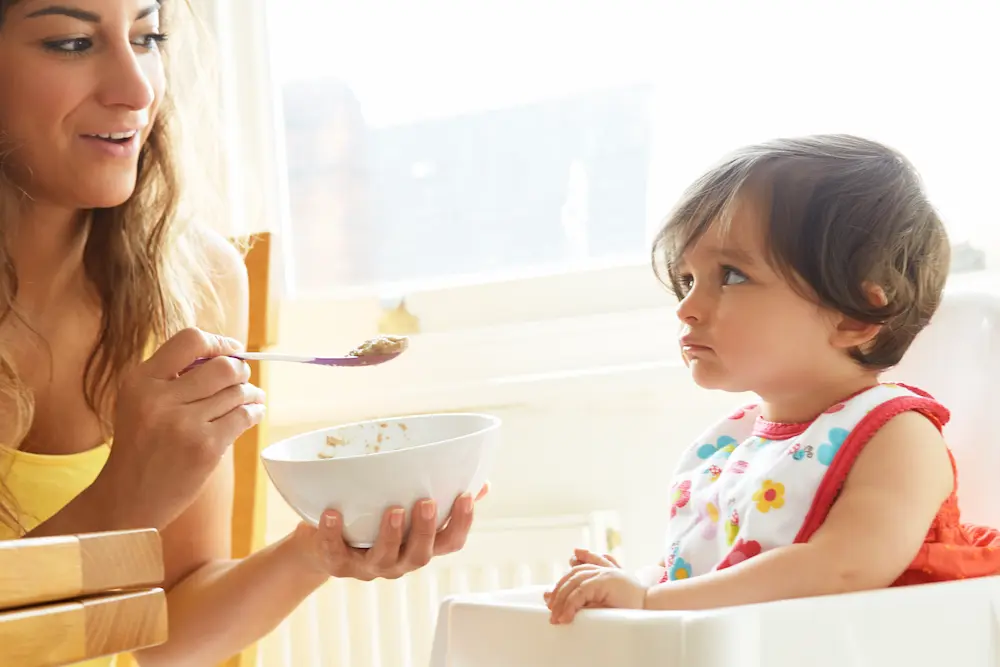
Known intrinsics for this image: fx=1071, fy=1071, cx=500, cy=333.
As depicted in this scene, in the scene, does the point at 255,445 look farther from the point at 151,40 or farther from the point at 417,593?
the point at 151,40

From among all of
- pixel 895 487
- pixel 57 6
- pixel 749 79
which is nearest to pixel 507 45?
pixel 749 79

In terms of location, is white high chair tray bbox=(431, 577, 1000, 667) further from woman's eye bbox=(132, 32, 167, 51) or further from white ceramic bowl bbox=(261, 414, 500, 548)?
woman's eye bbox=(132, 32, 167, 51)

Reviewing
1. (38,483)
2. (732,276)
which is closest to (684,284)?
(732,276)

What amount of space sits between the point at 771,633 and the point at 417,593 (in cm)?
102

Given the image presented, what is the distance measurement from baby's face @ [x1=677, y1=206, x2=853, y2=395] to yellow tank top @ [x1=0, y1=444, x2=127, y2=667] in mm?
625

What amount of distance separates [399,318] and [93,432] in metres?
0.72

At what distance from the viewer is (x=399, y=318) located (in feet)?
6.04

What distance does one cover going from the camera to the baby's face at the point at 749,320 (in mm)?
954

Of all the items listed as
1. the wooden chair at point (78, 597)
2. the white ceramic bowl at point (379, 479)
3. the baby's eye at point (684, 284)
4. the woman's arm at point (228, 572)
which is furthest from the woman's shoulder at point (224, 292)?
the wooden chair at point (78, 597)

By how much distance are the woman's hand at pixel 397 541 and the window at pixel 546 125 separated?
79 centimetres

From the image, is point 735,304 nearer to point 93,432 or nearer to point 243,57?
point 93,432

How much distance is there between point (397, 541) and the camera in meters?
0.85

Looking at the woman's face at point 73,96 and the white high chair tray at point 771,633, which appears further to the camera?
the woman's face at point 73,96

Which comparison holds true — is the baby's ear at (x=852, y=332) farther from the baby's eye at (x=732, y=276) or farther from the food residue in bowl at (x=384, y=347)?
the food residue in bowl at (x=384, y=347)
